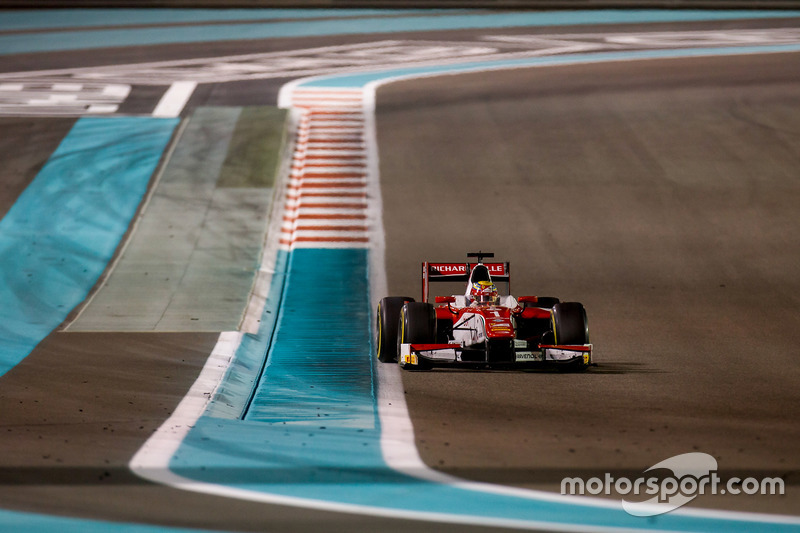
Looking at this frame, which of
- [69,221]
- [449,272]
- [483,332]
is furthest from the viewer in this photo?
[69,221]

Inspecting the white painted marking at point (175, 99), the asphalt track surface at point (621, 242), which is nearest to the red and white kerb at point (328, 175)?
the asphalt track surface at point (621, 242)

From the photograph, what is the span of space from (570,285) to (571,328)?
460 centimetres

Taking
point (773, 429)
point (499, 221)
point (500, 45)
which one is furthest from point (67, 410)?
point (500, 45)

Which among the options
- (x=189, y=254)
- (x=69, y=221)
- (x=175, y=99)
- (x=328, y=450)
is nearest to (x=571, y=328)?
(x=328, y=450)

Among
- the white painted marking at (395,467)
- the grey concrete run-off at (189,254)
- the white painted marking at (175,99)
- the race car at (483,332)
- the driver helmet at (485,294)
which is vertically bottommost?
the white painted marking at (395,467)

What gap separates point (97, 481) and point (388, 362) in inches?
232

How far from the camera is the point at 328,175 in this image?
23250 millimetres

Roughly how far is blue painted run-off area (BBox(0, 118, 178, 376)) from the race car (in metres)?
4.82

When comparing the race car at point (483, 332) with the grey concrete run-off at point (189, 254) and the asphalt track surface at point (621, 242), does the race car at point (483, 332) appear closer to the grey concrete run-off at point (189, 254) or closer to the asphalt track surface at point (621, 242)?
the asphalt track surface at point (621, 242)

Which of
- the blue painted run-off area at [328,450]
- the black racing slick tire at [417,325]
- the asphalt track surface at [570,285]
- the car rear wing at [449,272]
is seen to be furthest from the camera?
the car rear wing at [449,272]

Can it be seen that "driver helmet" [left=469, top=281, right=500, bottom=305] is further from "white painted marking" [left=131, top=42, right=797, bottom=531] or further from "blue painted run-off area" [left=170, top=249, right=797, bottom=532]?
"blue painted run-off area" [left=170, top=249, right=797, bottom=532]

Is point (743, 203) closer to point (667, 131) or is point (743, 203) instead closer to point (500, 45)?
point (667, 131)

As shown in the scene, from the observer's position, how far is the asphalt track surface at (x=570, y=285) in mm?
8086

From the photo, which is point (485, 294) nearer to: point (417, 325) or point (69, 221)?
point (417, 325)
